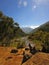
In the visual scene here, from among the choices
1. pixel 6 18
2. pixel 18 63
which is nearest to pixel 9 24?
pixel 6 18

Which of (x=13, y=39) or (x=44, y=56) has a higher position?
(x=13, y=39)

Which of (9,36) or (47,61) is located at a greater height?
(9,36)

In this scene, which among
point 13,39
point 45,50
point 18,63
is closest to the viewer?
point 18,63

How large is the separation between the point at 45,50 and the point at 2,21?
2058 centimetres

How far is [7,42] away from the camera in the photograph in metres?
37.1

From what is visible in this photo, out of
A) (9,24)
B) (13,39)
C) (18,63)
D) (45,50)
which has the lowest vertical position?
(18,63)

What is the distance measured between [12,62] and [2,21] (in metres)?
22.0

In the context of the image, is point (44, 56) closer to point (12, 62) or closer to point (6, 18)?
point (12, 62)

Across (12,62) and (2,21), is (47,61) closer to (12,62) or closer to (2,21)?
(12,62)

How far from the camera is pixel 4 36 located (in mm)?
36844

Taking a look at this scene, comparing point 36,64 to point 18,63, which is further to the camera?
point 18,63

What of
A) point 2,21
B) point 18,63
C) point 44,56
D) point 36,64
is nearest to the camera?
point 36,64

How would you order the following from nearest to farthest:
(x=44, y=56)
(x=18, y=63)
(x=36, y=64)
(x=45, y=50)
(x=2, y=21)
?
(x=36, y=64)
(x=44, y=56)
(x=18, y=63)
(x=45, y=50)
(x=2, y=21)

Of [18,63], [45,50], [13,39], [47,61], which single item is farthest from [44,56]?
[13,39]
